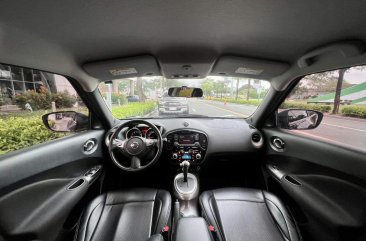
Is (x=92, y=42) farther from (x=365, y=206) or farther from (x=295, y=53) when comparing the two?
(x=365, y=206)

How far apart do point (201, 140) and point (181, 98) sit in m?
0.62

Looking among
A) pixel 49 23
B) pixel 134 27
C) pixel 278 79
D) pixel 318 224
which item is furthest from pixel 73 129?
pixel 318 224

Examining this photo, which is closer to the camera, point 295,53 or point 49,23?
point 49,23

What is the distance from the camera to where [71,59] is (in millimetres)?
1971

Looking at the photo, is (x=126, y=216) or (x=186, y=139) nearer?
(x=126, y=216)

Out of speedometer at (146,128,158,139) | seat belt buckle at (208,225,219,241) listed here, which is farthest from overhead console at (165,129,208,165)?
seat belt buckle at (208,225,219,241)

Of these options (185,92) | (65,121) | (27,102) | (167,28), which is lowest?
(65,121)

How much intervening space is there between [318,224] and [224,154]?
130 cm

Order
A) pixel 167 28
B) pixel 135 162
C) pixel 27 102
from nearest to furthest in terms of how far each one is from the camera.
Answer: pixel 167 28, pixel 27 102, pixel 135 162

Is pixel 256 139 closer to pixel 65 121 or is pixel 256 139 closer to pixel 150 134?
pixel 150 134

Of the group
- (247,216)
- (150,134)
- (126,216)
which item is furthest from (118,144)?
(247,216)

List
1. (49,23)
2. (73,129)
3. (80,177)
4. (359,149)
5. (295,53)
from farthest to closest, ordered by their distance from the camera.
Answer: (73,129), (80,177), (295,53), (359,149), (49,23)

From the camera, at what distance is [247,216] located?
1916mm

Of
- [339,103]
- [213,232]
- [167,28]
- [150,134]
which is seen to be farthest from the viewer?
[150,134]
